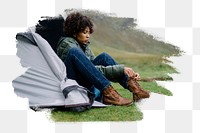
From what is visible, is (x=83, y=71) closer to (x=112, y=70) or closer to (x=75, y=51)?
(x=75, y=51)

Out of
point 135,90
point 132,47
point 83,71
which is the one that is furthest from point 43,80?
point 132,47

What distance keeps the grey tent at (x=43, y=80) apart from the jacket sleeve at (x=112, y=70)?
0.85 ft

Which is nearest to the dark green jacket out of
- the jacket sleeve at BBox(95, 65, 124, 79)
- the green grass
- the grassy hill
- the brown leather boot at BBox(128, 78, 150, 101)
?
the jacket sleeve at BBox(95, 65, 124, 79)

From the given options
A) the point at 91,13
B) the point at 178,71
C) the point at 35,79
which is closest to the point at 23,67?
the point at 35,79

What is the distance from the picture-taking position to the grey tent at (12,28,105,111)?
13.8 feet

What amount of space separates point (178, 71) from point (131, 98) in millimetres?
1366

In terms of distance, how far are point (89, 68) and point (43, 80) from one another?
0.44m

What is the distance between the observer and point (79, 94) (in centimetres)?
421

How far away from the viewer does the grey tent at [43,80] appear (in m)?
4.21

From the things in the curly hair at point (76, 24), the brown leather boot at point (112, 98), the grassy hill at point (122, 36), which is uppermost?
the curly hair at point (76, 24)

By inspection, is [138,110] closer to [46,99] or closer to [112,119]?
[112,119]

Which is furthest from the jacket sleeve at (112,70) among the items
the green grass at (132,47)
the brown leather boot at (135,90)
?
the green grass at (132,47)

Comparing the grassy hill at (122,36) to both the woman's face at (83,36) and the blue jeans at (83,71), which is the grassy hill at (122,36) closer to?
the woman's face at (83,36)

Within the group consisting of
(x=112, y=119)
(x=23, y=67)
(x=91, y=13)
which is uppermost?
(x=91, y=13)
